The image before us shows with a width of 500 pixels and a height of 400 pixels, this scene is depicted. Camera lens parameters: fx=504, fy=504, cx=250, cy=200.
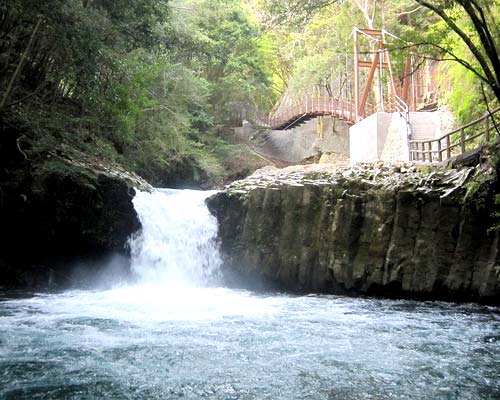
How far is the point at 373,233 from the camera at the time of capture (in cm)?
1120

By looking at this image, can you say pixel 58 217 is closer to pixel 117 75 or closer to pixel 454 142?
pixel 117 75

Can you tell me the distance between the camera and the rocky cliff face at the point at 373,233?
1046 centimetres

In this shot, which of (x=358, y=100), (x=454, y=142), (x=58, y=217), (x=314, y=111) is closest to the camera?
(x=58, y=217)

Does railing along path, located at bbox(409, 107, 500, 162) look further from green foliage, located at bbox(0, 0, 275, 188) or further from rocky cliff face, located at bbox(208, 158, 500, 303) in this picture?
green foliage, located at bbox(0, 0, 275, 188)

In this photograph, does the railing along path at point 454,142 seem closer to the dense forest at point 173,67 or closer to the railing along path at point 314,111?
the dense forest at point 173,67

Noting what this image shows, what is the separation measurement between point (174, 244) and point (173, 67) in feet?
32.5

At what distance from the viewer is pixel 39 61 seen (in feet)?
39.9

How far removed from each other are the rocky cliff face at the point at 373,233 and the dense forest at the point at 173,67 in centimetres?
242

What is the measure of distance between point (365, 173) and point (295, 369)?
6.92m

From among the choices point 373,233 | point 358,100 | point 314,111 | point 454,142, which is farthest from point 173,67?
point 373,233

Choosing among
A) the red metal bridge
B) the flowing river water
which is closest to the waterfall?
Result: the flowing river water

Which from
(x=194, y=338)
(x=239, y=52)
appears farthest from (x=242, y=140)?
(x=194, y=338)

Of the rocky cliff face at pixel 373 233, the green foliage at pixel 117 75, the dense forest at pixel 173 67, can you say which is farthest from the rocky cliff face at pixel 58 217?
the rocky cliff face at pixel 373 233

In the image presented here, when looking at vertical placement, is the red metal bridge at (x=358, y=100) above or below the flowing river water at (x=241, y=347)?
above
